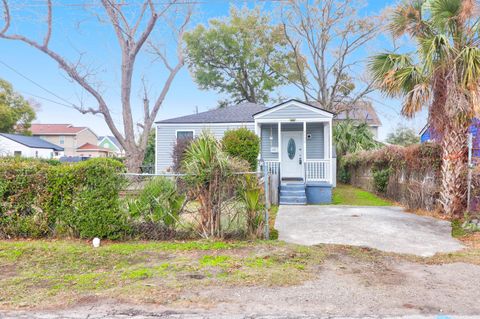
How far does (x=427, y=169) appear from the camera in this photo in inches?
364

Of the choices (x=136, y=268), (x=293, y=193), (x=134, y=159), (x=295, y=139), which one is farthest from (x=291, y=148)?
(x=134, y=159)

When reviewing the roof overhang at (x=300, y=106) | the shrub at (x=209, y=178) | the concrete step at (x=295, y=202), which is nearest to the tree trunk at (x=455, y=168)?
the concrete step at (x=295, y=202)

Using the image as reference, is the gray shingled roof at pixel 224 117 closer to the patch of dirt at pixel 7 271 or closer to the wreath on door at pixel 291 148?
the wreath on door at pixel 291 148

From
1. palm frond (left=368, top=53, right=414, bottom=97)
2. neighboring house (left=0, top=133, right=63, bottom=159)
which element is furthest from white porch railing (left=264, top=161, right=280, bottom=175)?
neighboring house (left=0, top=133, right=63, bottom=159)

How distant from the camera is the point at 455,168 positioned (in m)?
7.94

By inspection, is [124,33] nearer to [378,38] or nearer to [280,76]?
[280,76]

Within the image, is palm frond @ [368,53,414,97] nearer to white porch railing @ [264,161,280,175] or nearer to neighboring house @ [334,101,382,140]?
white porch railing @ [264,161,280,175]

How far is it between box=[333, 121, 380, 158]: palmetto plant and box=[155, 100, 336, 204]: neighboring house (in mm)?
3871

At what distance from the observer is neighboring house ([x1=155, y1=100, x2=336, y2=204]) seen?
463 inches

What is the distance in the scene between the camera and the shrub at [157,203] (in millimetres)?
6180

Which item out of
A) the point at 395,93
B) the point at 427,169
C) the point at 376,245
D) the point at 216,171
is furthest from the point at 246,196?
the point at 427,169

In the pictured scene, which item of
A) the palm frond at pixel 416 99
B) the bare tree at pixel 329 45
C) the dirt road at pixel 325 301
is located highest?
the bare tree at pixel 329 45

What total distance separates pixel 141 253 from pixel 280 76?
2667cm

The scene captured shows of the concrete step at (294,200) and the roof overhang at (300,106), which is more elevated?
the roof overhang at (300,106)
